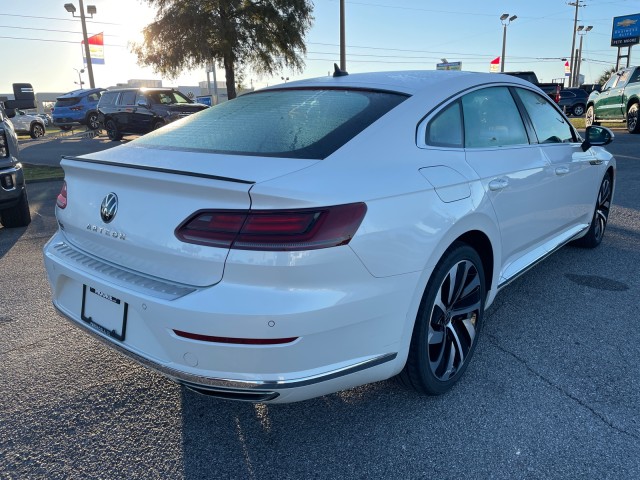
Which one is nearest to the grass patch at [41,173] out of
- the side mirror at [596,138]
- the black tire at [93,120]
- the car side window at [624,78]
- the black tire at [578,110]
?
the side mirror at [596,138]

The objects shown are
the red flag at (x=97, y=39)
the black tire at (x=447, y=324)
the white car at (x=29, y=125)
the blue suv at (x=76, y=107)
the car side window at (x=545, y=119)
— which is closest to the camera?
the black tire at (x=447, y=324)

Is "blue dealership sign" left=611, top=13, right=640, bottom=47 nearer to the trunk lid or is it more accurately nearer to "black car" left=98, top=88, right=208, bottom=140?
"black car" left=98, top=88, right=208, bottom=140

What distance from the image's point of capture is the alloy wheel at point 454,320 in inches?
98.9

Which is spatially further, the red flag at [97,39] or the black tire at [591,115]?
the red flag at [97,39]

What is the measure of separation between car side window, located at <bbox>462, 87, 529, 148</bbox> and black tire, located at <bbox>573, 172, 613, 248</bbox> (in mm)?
1869

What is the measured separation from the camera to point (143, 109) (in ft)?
58.6

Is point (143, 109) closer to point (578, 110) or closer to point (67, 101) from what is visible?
point (67, 101)

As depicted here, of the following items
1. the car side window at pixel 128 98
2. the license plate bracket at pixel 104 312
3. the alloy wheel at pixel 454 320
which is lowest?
the alloy wheel at pixel 454 320

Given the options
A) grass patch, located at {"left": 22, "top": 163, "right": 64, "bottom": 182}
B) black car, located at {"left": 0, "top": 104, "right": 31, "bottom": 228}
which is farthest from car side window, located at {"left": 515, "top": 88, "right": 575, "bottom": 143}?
grass patch, located at {"left": 22, "top": 163, "right": 64, "bottom": 182}

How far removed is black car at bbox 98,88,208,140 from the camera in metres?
17.7

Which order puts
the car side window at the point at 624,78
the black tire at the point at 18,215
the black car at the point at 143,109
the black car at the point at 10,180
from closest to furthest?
the black car at the point at 10,180, the black tire at the point at 18,215, the car side window at the point at 624,78, the black car at the point at 143,109

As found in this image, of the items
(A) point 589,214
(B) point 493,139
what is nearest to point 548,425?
(B) point 493,139

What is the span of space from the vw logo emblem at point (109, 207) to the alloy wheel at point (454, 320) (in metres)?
1.50

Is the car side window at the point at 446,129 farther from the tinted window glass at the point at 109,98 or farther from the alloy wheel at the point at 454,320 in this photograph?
the tinted window glass at the point at 109,98
